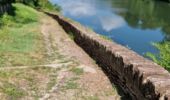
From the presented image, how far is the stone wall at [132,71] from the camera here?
8.12 meters

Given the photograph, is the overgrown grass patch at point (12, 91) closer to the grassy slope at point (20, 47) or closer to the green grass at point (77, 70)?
the green grass at point (77, 70)

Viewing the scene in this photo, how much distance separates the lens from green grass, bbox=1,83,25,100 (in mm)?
10634

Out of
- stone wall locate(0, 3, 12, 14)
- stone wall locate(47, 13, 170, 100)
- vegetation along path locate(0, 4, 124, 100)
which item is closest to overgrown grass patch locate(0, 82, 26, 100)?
vegetation along path locate(0, 4, 124, 100)

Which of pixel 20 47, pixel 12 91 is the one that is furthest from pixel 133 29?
pixel 12 91

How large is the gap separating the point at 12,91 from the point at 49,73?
2.21 meters

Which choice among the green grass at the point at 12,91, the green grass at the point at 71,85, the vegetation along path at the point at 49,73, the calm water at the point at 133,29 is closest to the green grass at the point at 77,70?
the vegetation along path at the point at 49,73

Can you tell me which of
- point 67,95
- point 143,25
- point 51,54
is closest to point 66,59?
point 51,54

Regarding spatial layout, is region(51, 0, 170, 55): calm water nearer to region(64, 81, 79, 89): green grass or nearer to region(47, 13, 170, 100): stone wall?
region(47, 13, 170, 100): stone wall

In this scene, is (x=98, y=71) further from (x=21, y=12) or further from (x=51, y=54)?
(x=21, y=12)

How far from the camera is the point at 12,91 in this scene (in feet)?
35.8

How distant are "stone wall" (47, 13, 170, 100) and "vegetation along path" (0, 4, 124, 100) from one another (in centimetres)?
A: 32

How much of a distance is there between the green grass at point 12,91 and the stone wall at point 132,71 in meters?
2.56

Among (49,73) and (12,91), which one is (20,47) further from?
(12,91)

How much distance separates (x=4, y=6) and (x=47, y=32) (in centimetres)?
968
